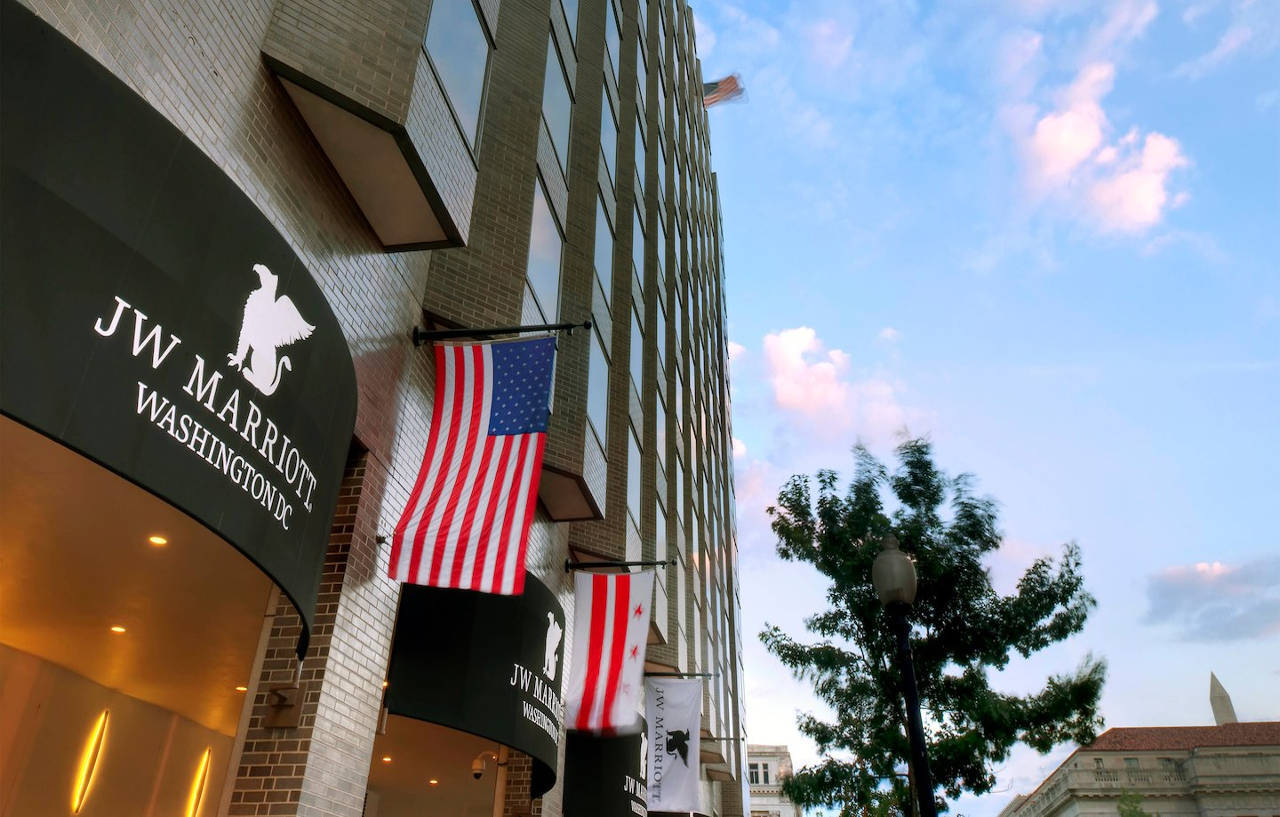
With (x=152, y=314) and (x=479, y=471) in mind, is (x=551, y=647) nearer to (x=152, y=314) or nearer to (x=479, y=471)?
(x=479, y=471)

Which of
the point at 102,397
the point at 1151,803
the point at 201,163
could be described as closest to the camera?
the point at 102,397

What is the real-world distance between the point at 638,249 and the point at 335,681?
55.5 feet

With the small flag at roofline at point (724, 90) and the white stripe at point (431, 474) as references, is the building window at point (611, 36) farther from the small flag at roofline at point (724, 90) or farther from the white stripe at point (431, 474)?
the small flag at roofline at point (724, 90)

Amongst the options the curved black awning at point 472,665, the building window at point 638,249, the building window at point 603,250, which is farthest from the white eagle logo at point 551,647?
the building window at point 638,249

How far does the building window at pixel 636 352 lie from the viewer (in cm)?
1978

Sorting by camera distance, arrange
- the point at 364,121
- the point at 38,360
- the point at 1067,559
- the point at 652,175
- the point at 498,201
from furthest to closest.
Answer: the point at 652,175 → the point at 1067,559 → the point at 498,201 → the point at 364,121 → the point at 38,360

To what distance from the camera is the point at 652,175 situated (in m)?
25.5

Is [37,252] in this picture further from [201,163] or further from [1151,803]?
[1151,803]

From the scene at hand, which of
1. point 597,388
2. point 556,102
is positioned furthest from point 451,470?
point 556,102

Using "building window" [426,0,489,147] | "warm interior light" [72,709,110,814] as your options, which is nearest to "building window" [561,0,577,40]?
"building window" [426,0,489,147]

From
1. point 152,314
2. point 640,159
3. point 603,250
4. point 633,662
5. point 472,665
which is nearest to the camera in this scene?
point 152,314

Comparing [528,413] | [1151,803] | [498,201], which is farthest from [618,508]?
[1151,803]

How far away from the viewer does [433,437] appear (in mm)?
8500

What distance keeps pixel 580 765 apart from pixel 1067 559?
12.6 meters
